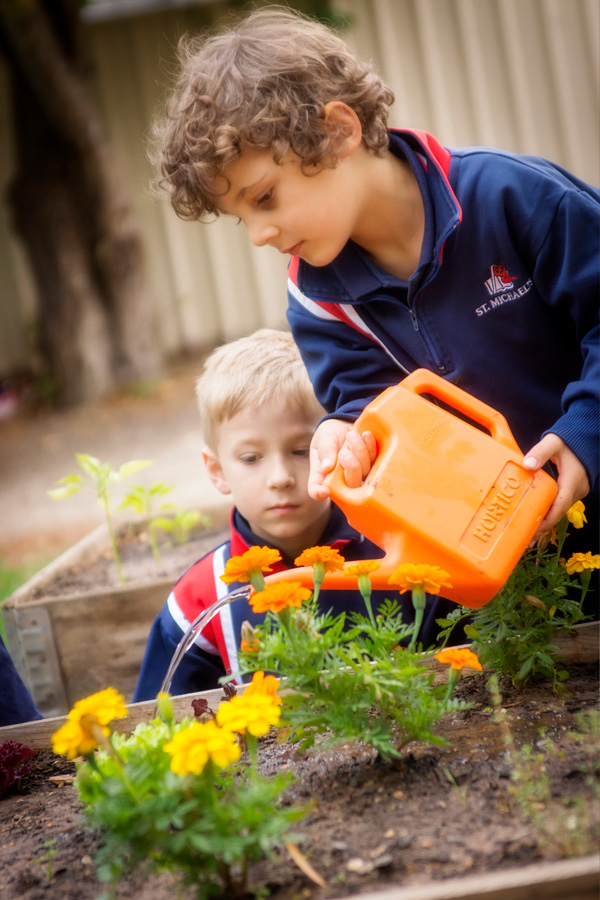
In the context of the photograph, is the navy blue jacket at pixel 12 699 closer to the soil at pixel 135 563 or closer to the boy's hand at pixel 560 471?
the soil at pixel 135 563

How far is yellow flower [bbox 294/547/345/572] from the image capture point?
3.94 ft

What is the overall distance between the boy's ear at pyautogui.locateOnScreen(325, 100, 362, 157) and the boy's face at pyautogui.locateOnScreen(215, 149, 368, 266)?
46 mm

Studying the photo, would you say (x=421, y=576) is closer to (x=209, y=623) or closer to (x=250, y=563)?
(x=250, y=563)

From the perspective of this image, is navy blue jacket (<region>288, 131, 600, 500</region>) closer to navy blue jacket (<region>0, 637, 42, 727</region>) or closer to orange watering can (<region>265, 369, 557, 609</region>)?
orange watering can (<region>265, 369, 557, 609</region>)

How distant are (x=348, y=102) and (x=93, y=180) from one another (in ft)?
19.8

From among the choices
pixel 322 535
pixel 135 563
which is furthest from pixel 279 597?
pixel 135 563

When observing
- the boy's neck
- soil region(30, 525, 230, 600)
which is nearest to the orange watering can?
the boy's neck

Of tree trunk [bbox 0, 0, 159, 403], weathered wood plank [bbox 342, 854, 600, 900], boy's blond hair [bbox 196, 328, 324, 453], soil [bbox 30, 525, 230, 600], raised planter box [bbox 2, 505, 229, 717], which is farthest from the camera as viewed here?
tree trunk [bbox 0, 0, 159, 403]

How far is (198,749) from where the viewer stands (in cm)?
91

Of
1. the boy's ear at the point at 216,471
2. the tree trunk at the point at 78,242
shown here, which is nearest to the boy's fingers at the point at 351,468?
the boy's ear at the point at 216,471

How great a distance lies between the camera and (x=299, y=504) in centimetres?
200

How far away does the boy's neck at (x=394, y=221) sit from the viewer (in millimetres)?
1688

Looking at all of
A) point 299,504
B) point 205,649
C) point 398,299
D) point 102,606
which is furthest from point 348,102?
point 102,606

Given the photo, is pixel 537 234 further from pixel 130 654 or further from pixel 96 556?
pixel 96 556
